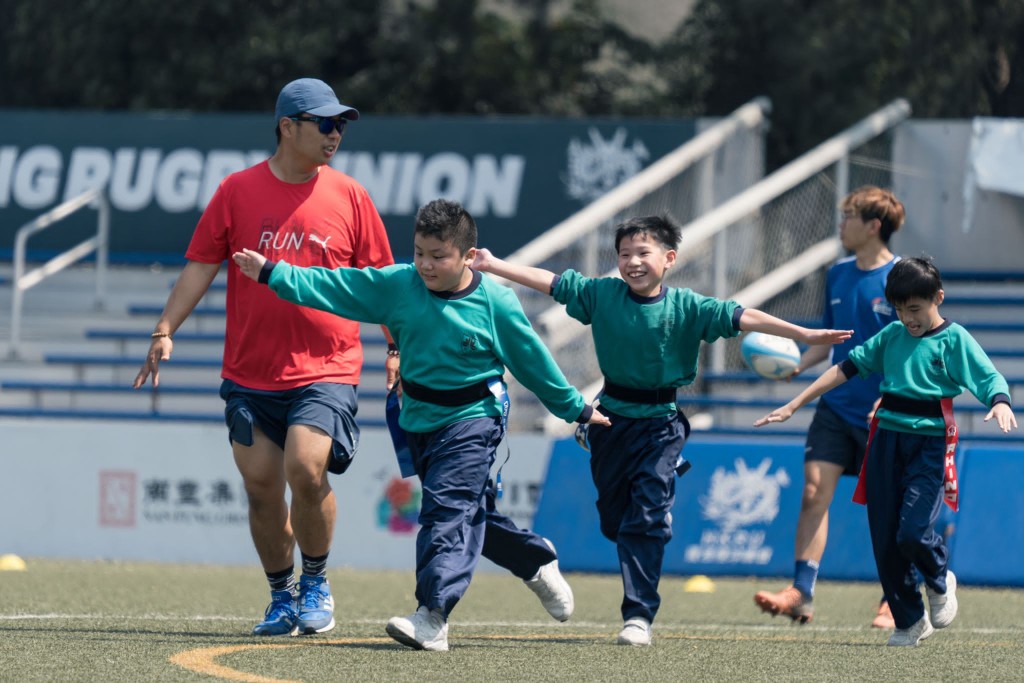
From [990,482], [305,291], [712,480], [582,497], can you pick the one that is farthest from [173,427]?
[305,291]

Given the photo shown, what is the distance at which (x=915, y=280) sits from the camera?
6434 millimetres

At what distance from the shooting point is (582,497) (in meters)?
11.2

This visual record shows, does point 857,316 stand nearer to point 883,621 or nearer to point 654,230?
point 883,621

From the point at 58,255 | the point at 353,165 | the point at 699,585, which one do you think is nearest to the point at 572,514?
the point at 699,585

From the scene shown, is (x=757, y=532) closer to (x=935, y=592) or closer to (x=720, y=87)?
(x=935, y=592)

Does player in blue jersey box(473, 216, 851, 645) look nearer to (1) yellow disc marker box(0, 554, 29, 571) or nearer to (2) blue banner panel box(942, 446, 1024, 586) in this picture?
(2) blue banner panel box(942, 446, 1024, 586)

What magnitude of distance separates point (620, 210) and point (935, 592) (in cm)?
748

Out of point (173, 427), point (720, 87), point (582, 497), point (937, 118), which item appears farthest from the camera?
point (720, 87)

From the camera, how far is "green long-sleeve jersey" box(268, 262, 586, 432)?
6.11 metres

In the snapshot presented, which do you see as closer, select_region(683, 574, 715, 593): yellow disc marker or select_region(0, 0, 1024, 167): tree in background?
select_region(683, 574, 715, 593): yellow disc marker

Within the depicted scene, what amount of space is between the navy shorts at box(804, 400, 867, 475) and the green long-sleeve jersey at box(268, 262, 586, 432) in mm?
2213

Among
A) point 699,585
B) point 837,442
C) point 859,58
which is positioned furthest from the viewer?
point 859,58

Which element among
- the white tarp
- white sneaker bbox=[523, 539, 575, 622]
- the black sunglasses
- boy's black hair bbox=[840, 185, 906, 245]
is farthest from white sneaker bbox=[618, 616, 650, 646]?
the white tarp

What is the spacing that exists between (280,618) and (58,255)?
401 inches
